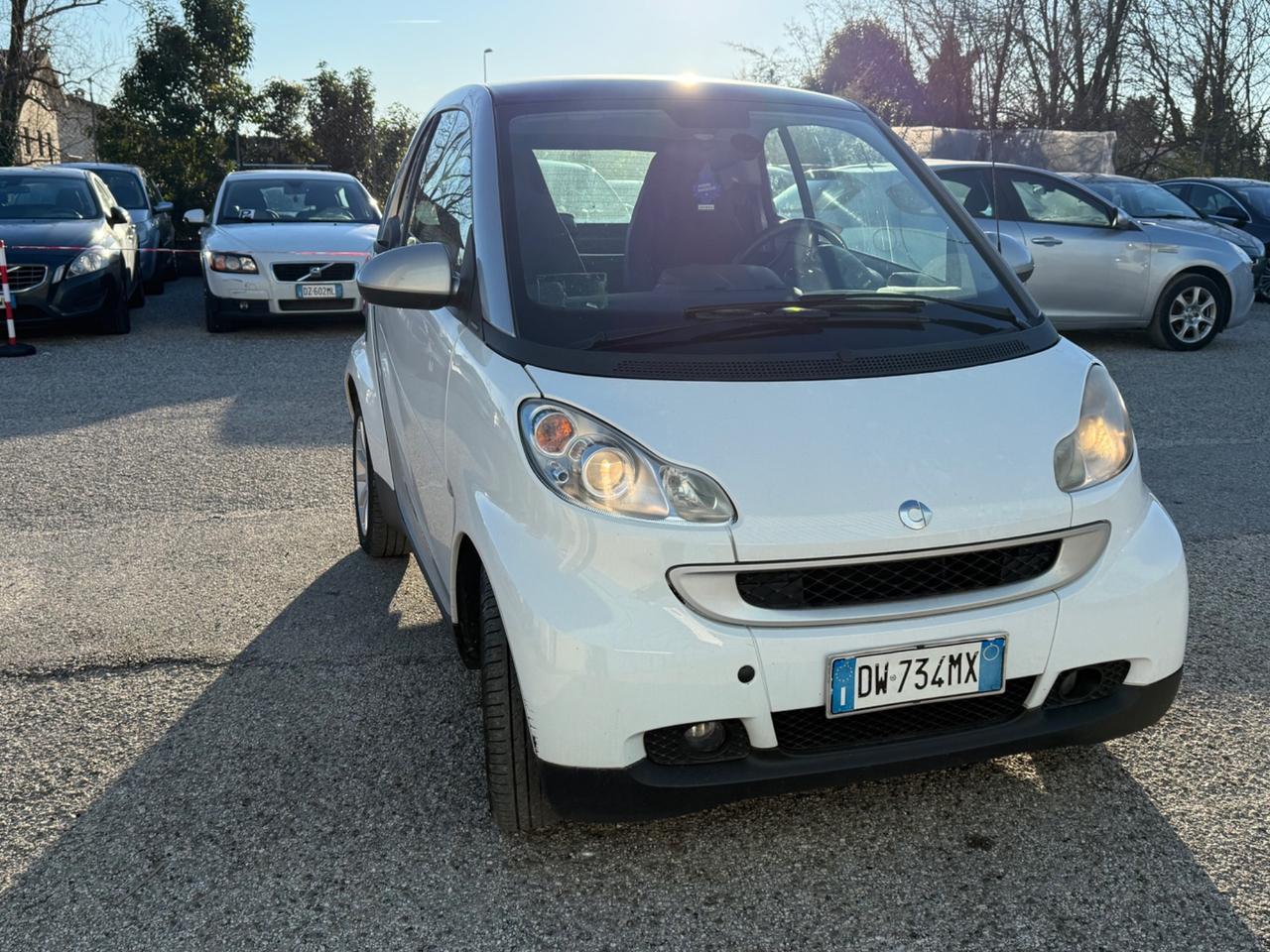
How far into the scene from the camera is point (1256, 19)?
80.3 feet

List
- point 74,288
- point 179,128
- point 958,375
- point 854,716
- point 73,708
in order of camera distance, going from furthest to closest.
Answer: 1. point 179,128
2. point 74,288
3. point 73,708
4. point 958,375
5. point 854,716

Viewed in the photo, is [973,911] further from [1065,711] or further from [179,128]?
[179,128]

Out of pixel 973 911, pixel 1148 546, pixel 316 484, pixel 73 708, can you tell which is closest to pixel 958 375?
pixel 1148 546

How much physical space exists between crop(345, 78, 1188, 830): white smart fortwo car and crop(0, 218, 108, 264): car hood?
28.5 feet

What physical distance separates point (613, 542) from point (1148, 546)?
1208 millimetres

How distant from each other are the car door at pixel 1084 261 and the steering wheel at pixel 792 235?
22.3ft

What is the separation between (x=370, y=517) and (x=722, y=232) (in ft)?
6.44

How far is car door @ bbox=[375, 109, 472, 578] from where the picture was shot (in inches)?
123

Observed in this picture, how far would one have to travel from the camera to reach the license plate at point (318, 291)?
10.8 meters

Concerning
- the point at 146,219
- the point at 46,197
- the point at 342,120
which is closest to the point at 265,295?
the point at 46,197

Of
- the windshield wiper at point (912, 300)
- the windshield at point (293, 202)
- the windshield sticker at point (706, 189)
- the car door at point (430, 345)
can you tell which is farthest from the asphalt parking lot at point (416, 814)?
the windshield at point (293, 202)

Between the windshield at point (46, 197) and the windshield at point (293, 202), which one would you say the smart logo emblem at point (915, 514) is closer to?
the windshield at point (293, 202)

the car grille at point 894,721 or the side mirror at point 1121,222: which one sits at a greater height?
the side mirror at point 1121,222

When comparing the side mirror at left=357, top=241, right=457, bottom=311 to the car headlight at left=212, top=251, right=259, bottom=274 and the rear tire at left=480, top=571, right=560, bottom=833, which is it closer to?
the rear tire at left=480, top=571, right=560, bottom=833
